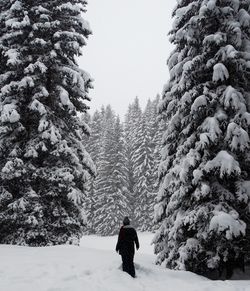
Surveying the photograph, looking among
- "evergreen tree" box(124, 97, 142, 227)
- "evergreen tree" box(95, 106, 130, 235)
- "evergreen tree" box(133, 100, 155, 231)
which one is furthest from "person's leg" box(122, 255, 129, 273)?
"evergreen tree" box(124, 97, 142, 227)

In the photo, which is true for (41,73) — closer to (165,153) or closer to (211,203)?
(165,153)

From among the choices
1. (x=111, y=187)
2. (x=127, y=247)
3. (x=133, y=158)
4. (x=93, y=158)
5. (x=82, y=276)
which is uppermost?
(x=93, y=158)

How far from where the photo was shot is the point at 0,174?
1480 centimetres

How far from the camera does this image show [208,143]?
→ 39.4 ft

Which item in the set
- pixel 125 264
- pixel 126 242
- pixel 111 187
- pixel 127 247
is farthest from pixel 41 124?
pixel 111 187

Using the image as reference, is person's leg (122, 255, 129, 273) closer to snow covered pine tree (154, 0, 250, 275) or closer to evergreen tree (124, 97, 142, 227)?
snow covered pine tree (154, 0, 250, 275)

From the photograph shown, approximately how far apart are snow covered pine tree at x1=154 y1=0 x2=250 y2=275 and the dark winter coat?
1751mm

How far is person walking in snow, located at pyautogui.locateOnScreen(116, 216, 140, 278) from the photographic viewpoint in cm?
1061

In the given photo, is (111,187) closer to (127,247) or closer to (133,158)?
(133,158)

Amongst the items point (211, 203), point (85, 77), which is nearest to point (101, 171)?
point (85, 77)

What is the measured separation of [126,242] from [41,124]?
6.25 meters

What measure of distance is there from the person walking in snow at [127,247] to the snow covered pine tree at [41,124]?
436cm

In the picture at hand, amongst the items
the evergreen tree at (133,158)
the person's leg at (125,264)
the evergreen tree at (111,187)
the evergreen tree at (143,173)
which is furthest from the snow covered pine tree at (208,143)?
the evergreen tree at (133,158)

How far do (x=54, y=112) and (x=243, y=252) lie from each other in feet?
30.7
